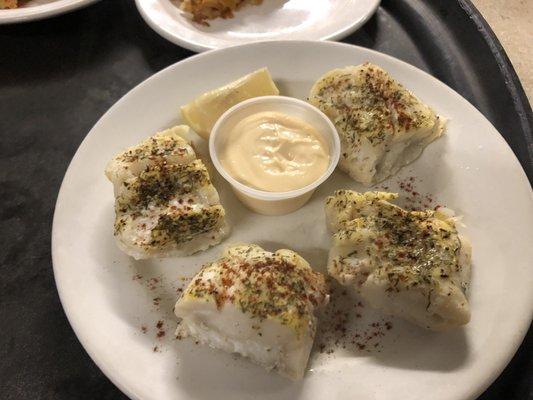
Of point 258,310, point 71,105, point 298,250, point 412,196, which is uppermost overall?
point 412,196

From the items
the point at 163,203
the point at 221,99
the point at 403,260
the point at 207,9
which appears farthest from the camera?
the point at 207,9

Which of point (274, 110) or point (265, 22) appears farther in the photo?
point (265, 22)

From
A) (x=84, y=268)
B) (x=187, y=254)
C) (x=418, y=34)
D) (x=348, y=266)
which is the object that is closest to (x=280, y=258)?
(x=348, y=266)

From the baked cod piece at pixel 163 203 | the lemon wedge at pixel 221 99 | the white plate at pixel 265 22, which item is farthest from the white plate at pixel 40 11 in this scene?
the baked cod piece at pixel 163 203

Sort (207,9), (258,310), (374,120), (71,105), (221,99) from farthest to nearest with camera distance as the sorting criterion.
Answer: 1. (207,9)
2. (71,105)
3. (221,99)
4. (374,120)
5. (258,310)

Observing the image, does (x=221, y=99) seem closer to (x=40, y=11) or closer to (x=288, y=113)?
(x=288, y=113)

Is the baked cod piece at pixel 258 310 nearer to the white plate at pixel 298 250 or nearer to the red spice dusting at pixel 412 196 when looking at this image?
the white plate at pixel 298 250

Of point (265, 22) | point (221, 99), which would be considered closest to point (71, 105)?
point (221, 99)

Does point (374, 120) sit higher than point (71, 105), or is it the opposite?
point (374, 120)
